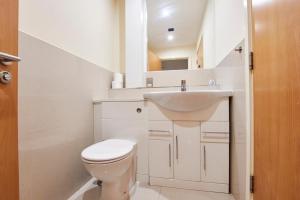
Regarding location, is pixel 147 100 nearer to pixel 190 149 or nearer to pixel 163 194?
pixel 190 149

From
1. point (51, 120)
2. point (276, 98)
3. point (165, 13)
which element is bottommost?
point (51, 120)

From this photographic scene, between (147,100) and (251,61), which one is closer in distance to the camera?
(251,61)

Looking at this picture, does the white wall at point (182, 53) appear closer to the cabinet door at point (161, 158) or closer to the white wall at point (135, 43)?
the white wall at point (135, 43)

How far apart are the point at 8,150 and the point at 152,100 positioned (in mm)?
1043

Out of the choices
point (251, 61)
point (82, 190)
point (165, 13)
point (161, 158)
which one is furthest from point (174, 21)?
point (82, 190)

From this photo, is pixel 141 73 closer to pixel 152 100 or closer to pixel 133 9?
pixel 152 100

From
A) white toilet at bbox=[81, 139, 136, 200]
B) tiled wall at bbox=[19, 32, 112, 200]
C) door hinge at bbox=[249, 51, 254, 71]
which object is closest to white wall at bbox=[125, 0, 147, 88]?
tiled wall at bbox=[19, 32, 112, 200]

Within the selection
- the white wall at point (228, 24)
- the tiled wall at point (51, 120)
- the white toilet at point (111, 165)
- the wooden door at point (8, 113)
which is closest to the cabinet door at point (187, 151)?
the white toilet at point (111, 165)

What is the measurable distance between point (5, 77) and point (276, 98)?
1.07 meters

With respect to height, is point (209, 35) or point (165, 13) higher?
point (165, 13)

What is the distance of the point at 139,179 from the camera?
5.07 ft

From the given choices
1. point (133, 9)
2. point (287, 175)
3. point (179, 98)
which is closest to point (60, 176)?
point (179, 98)

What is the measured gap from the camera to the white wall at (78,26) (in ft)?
3.32

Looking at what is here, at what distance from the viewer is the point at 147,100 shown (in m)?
1.50
